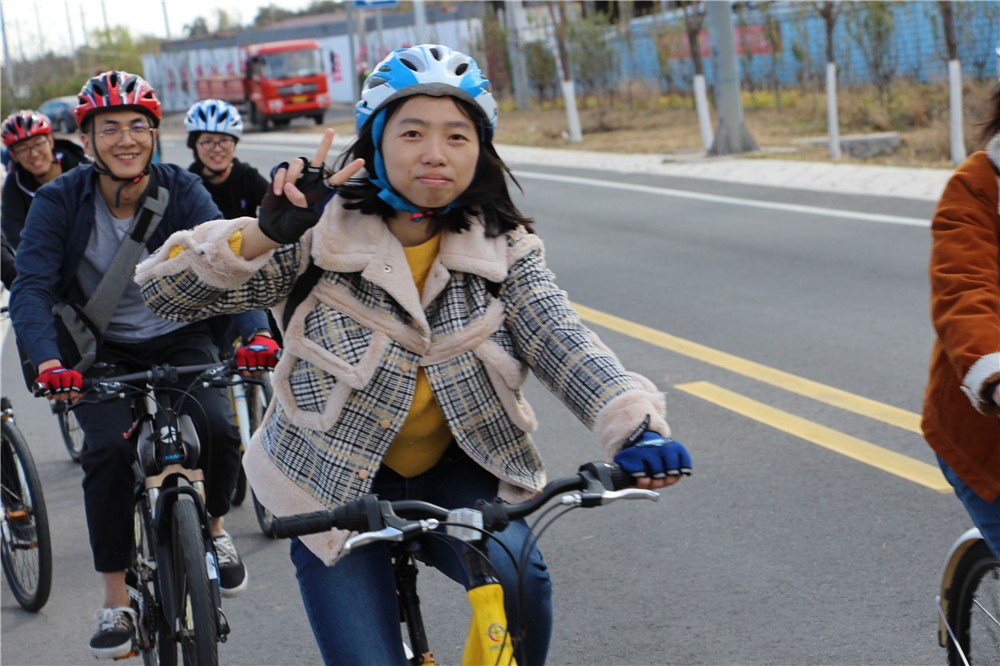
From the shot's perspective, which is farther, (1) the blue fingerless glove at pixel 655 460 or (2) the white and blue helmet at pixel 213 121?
(2) the white and blue helmet at pixel 213 121

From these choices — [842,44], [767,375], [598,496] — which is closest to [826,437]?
[767,375]

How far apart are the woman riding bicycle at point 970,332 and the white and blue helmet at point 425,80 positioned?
1.06 m

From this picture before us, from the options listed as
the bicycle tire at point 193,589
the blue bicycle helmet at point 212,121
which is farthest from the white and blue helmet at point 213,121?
the bicycle tire at point 193,589

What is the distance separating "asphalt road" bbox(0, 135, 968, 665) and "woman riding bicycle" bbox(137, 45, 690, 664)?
1.89 meters

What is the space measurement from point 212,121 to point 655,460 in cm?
561

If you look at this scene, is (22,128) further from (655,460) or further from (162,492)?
(655,460)

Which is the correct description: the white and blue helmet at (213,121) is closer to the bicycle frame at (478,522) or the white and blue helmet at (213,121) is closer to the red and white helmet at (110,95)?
the red and white helmet at (110,95)

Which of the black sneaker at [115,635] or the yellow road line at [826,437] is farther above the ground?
the black sneaker at [115,635]

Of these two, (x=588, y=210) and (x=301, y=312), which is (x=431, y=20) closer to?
(x=588, y=210)

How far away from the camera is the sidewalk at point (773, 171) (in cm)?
1644

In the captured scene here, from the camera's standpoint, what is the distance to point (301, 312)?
3086 millimetres

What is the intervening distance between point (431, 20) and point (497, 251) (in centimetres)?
5815

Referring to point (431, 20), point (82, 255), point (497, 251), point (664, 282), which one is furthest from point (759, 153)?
point (431, 20)

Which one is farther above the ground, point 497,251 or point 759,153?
point 497,251
